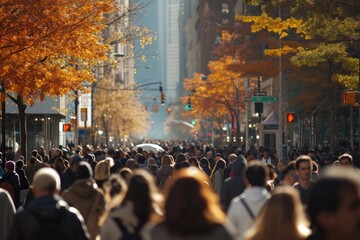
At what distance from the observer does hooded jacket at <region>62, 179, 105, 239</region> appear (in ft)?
40.5

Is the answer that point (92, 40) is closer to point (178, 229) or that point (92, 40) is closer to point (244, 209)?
point (244, 209)

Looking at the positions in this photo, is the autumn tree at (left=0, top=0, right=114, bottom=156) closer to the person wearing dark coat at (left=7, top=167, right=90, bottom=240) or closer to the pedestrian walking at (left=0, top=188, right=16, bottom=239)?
the pedestrian walking at (left=0, top=188, right=16, bottom=239)

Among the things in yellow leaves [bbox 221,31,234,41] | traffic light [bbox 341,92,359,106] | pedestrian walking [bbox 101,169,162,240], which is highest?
yellow leaves [bbox 221,31,234,41]

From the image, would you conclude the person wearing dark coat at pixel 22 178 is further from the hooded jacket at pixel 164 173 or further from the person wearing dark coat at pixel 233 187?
the person wearing dark coat at pixel 233 187

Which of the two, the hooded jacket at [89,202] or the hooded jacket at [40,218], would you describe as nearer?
the hooded jacket at [40,218]

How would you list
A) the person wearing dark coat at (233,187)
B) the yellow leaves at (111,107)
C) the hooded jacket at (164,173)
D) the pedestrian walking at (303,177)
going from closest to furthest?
the pedestrian walking at (303,177) < the person wearing dark coat at (233,187) < the hooded jacket at (164,173) < the yellow leaves at (111,107)

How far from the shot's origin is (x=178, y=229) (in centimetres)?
663

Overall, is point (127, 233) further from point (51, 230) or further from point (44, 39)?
point (44, 39)

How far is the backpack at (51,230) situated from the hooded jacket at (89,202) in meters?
3.32

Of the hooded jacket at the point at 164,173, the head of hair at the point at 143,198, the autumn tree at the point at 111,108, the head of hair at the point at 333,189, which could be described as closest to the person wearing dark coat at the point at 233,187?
the head of hair at the point at 143,198

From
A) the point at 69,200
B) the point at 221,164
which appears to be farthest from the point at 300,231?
the point at 221,164

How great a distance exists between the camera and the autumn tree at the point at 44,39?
85.8 ft

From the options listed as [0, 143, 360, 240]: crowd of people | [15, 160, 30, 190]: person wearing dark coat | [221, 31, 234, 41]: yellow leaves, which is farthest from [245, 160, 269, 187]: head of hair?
[221, 31, 234, 41]: yellow leaves

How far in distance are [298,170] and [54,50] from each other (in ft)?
51.0
